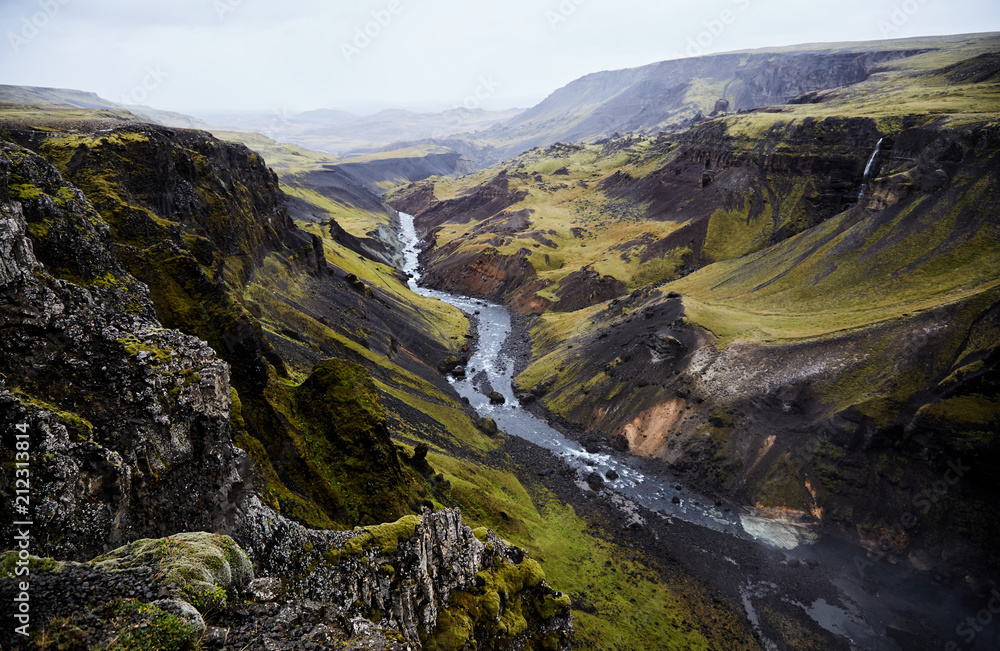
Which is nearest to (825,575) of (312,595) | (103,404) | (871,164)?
(312,595)

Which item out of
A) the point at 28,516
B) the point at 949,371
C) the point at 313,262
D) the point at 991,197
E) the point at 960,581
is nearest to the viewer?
the point at 28,516

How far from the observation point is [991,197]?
52.0m

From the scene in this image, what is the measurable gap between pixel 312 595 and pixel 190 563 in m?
4.00

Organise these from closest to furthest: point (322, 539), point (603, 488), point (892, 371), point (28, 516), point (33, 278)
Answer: point (28, 516)
point (33, 278)
point (322, 539)
point (892, 371)
point (603, 488)

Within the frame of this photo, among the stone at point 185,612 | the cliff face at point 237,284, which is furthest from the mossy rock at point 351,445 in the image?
the stone at point 185,612

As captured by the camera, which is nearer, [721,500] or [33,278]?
[33,278]

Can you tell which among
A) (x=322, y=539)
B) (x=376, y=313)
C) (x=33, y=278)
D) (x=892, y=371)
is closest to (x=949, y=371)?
(x=892, y=371)

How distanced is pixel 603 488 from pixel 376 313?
43274mm

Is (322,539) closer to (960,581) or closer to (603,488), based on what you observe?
(603,488)

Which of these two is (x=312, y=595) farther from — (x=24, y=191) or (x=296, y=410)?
(x=24, y=191)

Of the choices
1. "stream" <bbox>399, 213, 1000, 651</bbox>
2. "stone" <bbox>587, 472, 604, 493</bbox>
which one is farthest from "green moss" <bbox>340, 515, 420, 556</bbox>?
"stone" <bbox>587, 472, 604, 493</bbox>

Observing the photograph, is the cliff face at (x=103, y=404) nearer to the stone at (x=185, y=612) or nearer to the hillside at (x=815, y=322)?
the stone at (x=185, y=612)

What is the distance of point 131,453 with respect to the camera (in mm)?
12047

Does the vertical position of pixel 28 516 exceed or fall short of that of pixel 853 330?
it exceeds it
